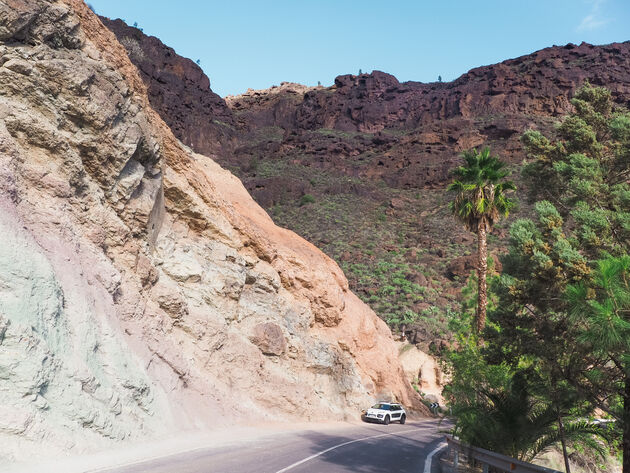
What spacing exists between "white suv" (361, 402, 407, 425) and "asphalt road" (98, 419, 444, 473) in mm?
5229

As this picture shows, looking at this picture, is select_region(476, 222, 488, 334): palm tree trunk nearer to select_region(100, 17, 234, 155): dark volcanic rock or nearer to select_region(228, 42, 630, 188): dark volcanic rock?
select_region(228, 42, 630, 188): dark volcanic rock

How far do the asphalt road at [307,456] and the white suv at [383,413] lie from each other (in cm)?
523

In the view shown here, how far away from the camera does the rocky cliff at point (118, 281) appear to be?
1059 cm

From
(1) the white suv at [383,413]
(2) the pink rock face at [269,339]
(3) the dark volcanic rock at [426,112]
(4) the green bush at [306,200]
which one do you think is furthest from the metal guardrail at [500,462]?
(3) the dark volcanic rock at [426,112]

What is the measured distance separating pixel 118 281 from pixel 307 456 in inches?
310

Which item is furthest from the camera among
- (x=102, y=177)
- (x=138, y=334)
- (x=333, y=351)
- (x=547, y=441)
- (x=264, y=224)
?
(x=264, y=224)

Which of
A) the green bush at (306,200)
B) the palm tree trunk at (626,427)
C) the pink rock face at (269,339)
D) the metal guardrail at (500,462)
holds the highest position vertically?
the green bush at (306,200)

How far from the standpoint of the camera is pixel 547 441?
412 inches

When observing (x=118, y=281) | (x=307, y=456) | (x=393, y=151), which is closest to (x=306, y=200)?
(x=393, y=151)

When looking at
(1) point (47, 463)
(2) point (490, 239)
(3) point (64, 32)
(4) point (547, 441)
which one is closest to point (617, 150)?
(4) point (547, 441)

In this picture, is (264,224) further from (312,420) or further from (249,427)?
(249,427)

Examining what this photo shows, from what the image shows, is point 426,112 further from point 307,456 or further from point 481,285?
point 307,456

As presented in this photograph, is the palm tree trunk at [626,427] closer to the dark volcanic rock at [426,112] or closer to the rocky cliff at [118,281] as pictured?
the rocky cliff at [118,281]

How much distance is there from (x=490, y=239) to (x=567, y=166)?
56.1 meters
